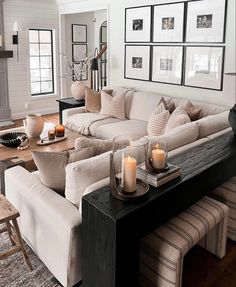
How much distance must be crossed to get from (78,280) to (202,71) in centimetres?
325

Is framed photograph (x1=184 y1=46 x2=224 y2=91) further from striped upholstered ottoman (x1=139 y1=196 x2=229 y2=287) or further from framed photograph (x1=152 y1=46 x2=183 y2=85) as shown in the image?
striped upholstered ottoman (x1=139 y1=196 x2=229 y2=287)

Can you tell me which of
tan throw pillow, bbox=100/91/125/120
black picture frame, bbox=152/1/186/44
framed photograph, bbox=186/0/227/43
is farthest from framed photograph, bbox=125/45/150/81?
framed photograph, bbox=186/0/227/43

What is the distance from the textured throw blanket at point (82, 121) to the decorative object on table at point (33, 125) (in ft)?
2.86

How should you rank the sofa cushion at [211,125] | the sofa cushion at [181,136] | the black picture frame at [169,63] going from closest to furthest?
1. the sofa cushion at [181,136]
2. the sofa cushion at [211,125]
3. the black picture frame at [169,63]

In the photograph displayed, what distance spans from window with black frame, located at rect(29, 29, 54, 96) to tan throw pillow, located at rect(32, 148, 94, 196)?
5.22 metres

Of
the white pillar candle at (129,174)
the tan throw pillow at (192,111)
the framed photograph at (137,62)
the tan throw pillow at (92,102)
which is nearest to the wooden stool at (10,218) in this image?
the white pillar candle at (129,174)

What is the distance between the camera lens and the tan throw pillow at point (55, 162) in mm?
2148

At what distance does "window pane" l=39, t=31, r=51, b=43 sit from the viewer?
22.9ft

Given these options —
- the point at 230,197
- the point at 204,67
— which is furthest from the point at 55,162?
the point at 204,67

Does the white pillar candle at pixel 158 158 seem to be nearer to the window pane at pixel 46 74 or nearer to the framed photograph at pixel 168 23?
the framed photograph at pixel 168 23

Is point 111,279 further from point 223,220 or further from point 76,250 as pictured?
point 223,220

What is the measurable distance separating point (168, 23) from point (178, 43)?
352 millimetres

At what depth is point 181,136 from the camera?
2664mm

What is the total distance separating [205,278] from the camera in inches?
90.1
